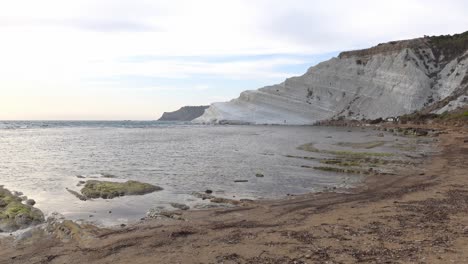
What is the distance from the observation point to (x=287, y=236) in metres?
10.6

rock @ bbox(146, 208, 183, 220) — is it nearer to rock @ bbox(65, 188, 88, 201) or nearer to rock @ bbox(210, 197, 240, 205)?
rock @ bbox(210, 197, 240, 205)

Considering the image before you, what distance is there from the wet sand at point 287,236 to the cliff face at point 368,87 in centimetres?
7281

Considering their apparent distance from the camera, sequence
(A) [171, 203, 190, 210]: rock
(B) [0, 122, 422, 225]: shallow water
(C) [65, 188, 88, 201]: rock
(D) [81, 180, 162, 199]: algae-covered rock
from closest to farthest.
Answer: (A) [171, 203, 190, 210]: rock, (B) [0, 122, 422, 225]: shallow water, (C) [65, 188, 88, 201]: rock, (D) [81, 180, 162, 199]: algae-covered rock

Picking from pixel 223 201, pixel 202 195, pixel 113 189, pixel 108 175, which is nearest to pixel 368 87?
pixel 108 175

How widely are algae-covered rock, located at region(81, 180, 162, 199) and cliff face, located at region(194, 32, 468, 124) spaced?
7306 centimetres

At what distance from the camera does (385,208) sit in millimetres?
13547

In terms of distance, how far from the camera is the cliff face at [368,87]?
93.8 meters

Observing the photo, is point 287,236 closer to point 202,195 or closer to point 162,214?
point 162,214

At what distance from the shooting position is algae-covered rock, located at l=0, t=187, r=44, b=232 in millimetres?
13022

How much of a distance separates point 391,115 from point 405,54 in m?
18.4

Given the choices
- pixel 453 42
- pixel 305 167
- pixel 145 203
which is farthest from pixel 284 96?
pixel 145 203

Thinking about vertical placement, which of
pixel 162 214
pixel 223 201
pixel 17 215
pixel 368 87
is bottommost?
pixel 223 201

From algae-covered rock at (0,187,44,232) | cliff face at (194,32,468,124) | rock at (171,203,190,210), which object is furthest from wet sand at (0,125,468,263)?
cliff face at (194,32,468,124)

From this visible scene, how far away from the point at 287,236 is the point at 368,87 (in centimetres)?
10447
